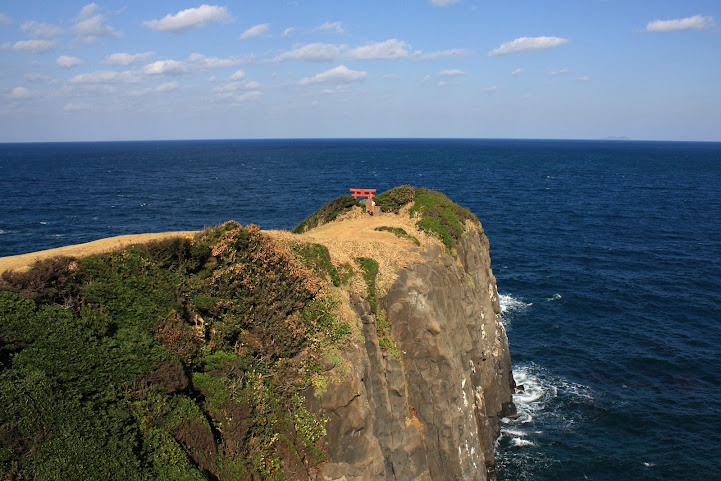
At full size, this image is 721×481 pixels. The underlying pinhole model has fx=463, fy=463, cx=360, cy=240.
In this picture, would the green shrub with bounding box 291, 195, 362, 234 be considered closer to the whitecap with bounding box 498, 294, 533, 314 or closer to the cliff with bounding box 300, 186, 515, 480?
the cliff with bounding box 300, 186, 515, 480

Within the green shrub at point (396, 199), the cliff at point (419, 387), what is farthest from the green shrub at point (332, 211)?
the cliff at point (419, 387)

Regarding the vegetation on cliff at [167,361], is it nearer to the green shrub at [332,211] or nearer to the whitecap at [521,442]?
the green shrub at [332,211]

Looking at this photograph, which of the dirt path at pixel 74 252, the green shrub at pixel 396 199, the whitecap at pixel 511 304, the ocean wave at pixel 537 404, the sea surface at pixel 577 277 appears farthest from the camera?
the whitecap at pixel 511 304

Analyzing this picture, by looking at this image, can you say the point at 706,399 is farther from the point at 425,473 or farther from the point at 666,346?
the point at 425,473

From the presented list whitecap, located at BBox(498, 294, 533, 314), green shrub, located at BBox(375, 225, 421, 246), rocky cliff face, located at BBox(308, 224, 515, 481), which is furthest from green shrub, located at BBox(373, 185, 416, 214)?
whitecap, located at BBox(498, 294, 533, 314)

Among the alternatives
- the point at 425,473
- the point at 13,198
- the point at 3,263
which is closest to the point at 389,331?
the point at 425,473

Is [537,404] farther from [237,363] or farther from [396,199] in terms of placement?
[237,363]
